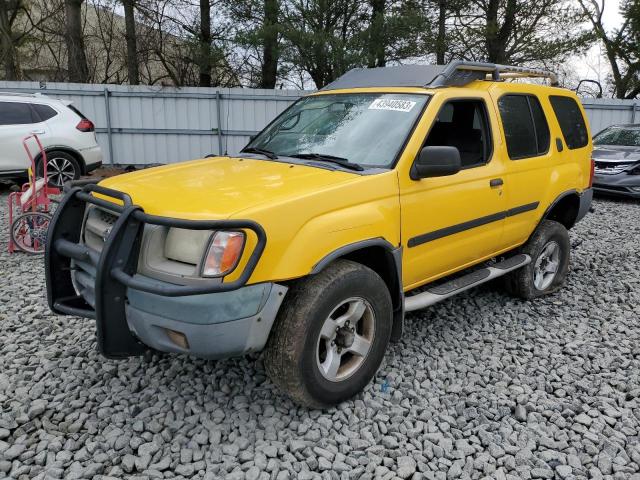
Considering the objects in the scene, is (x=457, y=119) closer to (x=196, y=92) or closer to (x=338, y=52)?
(x=338, y=52)

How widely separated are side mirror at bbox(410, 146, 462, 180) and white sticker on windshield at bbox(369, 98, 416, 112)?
501mm

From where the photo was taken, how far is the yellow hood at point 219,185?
2.87 m

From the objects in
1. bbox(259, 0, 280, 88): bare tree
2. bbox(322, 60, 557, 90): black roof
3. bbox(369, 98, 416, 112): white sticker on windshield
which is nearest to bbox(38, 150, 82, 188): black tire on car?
bbox(259, 0, 280, 88): bare tree

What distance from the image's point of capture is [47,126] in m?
9.72

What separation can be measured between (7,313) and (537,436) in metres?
4.13

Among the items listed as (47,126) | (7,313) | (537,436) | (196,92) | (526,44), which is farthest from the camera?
(526,44)

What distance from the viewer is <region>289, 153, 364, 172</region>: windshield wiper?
349cm

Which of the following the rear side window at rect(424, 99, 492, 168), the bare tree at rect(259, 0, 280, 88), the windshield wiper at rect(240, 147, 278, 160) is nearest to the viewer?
the windshield wiper at rect(240, 147, 278, 160)

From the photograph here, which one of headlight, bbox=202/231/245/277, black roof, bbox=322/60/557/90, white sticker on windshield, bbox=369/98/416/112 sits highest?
black roof, bbox=322/60/557/90

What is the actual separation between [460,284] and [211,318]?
2.09m

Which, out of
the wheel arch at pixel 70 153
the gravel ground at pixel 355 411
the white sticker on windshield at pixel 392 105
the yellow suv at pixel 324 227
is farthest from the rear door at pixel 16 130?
the white sticker on windshield at pixel 392 105

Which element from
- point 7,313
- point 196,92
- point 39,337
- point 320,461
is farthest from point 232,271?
point 196,92

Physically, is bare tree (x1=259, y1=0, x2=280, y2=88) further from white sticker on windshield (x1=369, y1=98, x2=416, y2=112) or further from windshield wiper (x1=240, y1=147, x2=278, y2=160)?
white sticker on windshield (x1=369, y1=98, x2=416, y2=112)

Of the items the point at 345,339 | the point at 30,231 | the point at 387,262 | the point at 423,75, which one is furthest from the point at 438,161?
the point at 30,231
